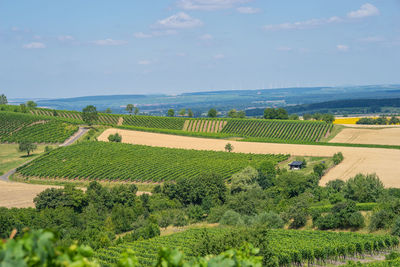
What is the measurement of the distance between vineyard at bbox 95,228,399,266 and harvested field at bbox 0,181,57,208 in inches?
1157

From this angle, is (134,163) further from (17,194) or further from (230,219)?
(230,219)

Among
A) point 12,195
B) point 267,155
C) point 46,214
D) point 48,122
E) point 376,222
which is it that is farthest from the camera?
point 48,122

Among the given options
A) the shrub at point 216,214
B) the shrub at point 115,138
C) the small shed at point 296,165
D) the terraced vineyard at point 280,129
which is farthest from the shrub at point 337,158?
the shrub at point 115,138

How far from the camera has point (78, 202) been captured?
203 ft

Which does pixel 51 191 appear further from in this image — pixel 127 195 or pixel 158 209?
pixel 158 209

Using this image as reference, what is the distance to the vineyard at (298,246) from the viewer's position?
36062 mm

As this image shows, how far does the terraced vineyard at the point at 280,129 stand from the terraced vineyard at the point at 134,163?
35.3m

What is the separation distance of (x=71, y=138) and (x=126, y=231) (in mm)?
69835

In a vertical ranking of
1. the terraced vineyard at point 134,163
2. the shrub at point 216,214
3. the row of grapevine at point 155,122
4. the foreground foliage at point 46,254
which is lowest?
the shrub at point 216,214

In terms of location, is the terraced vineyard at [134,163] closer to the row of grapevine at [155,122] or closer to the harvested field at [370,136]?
the harvested field at [370,136]

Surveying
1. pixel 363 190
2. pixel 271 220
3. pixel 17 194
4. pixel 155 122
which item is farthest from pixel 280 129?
pixel 271 220

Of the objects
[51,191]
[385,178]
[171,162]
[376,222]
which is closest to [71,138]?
[171,162]

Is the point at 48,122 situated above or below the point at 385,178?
above

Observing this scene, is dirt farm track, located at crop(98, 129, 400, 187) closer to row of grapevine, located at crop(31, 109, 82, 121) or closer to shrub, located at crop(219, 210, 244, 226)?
shrub, located at crop(219, 210, 244, 226)
